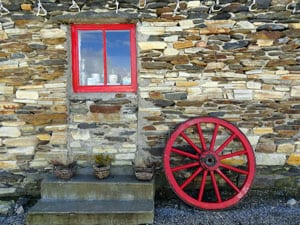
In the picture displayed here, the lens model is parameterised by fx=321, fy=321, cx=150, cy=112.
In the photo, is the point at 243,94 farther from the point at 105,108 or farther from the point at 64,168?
the point at 64,168

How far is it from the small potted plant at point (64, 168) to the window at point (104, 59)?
1030 mm

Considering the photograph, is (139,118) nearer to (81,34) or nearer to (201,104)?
(201,104)

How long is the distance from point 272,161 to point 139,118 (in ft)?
6.46

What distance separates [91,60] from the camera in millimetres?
4547

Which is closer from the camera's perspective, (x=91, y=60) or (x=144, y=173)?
(x=144, y=173)

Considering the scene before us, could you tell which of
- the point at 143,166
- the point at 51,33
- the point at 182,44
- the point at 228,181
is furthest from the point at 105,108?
the point at 228,181

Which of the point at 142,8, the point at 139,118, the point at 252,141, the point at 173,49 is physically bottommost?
the point at 252,141

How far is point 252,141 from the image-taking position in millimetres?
4488


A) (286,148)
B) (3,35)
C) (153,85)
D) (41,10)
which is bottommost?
(286,148)

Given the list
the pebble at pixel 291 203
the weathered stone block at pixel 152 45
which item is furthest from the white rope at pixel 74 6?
the pebble at pixel 291 203

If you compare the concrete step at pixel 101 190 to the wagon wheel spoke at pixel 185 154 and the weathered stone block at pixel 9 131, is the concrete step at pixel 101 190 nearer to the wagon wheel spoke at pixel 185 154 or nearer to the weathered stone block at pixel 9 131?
the wagon wheel spoke at pixel 185 154

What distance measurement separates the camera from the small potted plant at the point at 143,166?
4.22m

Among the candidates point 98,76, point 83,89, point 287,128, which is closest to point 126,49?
point 98,76

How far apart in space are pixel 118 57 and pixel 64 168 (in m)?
1.69
